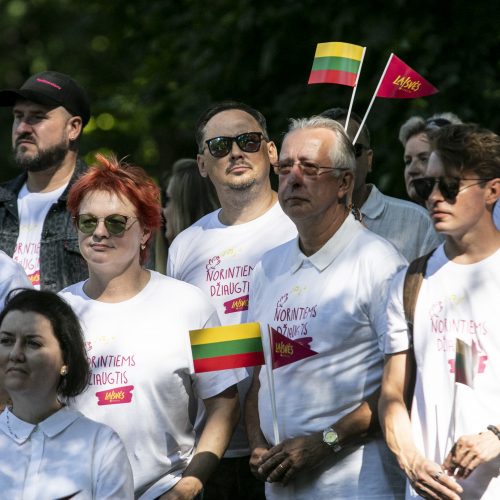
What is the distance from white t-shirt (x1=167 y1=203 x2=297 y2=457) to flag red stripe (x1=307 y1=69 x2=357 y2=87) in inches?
25.4

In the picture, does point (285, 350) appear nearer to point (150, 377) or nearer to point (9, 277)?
point (150, 377)

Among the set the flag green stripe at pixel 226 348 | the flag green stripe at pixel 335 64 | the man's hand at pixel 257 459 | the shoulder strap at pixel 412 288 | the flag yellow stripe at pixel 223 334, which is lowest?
the man's hand at pixel 257 459

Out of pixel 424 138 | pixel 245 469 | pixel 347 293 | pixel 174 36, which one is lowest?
pixel 245 469

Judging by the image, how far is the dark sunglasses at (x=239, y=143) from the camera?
6.86 meters

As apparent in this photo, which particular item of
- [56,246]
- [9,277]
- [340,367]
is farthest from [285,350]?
[56,246]

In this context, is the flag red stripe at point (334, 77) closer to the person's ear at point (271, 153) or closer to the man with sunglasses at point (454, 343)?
the person's ear at point (271, 153)

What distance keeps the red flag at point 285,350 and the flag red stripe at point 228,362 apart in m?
0.07

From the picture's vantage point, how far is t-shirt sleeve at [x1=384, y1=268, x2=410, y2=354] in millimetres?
5535

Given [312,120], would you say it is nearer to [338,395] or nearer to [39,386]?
[338,395]

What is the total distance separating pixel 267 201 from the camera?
22.3ft

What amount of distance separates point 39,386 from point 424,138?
9.08 ft

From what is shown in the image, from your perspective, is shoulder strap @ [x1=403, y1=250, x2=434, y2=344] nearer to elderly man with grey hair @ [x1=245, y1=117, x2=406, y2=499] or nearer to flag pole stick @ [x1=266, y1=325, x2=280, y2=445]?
elderly man with grey hair @ [x1=245, y1=117, x2=406, y2=499]

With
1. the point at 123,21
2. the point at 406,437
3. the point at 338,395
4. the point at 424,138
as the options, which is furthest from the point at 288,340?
the point at 123,21

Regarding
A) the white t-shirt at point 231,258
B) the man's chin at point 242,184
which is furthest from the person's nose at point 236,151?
the white t-shirt at point 231,258
